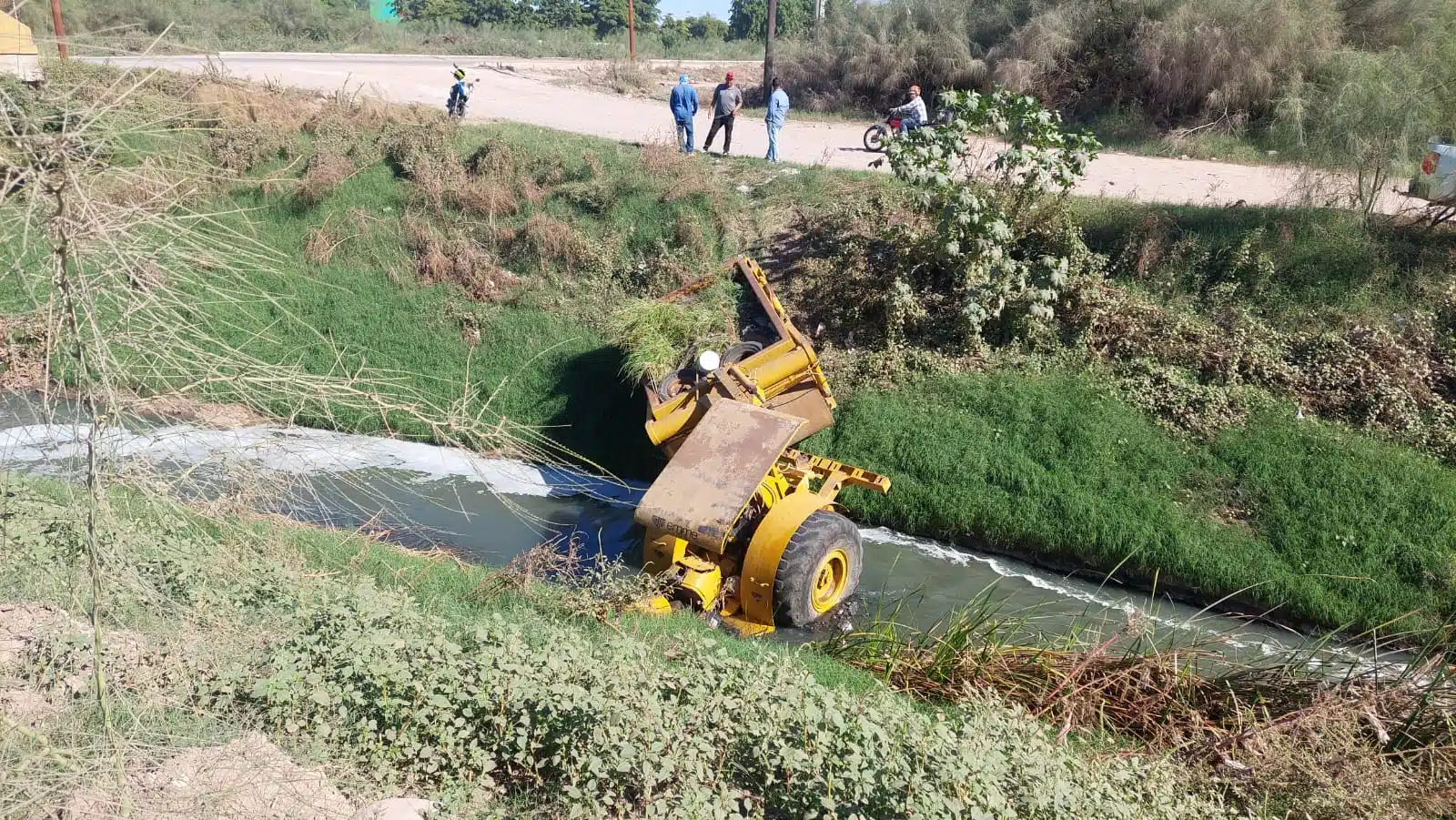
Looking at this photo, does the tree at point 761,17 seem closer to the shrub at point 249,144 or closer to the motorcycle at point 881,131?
the motorcycle at point 881,131

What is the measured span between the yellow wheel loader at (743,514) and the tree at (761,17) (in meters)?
51.0

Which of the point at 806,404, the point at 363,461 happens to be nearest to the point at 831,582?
the point at 806,404

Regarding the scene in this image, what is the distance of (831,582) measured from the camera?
8.82 m

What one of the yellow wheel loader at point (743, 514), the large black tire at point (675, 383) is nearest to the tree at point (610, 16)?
the large black tire at point (675, 383)

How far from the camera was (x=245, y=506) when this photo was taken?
564 centimetres

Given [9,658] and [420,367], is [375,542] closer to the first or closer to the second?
[9,658]

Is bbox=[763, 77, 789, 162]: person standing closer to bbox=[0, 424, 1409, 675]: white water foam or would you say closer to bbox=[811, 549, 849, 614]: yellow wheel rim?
bbox=[0, 424, 1409, 675]: white water foam

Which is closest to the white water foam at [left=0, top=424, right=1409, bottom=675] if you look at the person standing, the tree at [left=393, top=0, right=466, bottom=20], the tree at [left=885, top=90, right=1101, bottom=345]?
the tree at [left=885, top=90, right=1101, bottom=345]

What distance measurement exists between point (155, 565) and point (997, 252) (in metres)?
10.7

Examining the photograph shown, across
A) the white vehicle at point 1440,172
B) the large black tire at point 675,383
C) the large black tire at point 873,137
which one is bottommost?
the large black tire at point 675,383

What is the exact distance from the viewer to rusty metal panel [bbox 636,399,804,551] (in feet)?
25.7

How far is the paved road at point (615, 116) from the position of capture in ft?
53.5

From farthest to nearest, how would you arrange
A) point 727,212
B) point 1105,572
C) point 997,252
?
point 727,212 → point 997,252 → point 1105,572

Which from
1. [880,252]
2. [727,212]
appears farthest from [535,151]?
[880,252]
